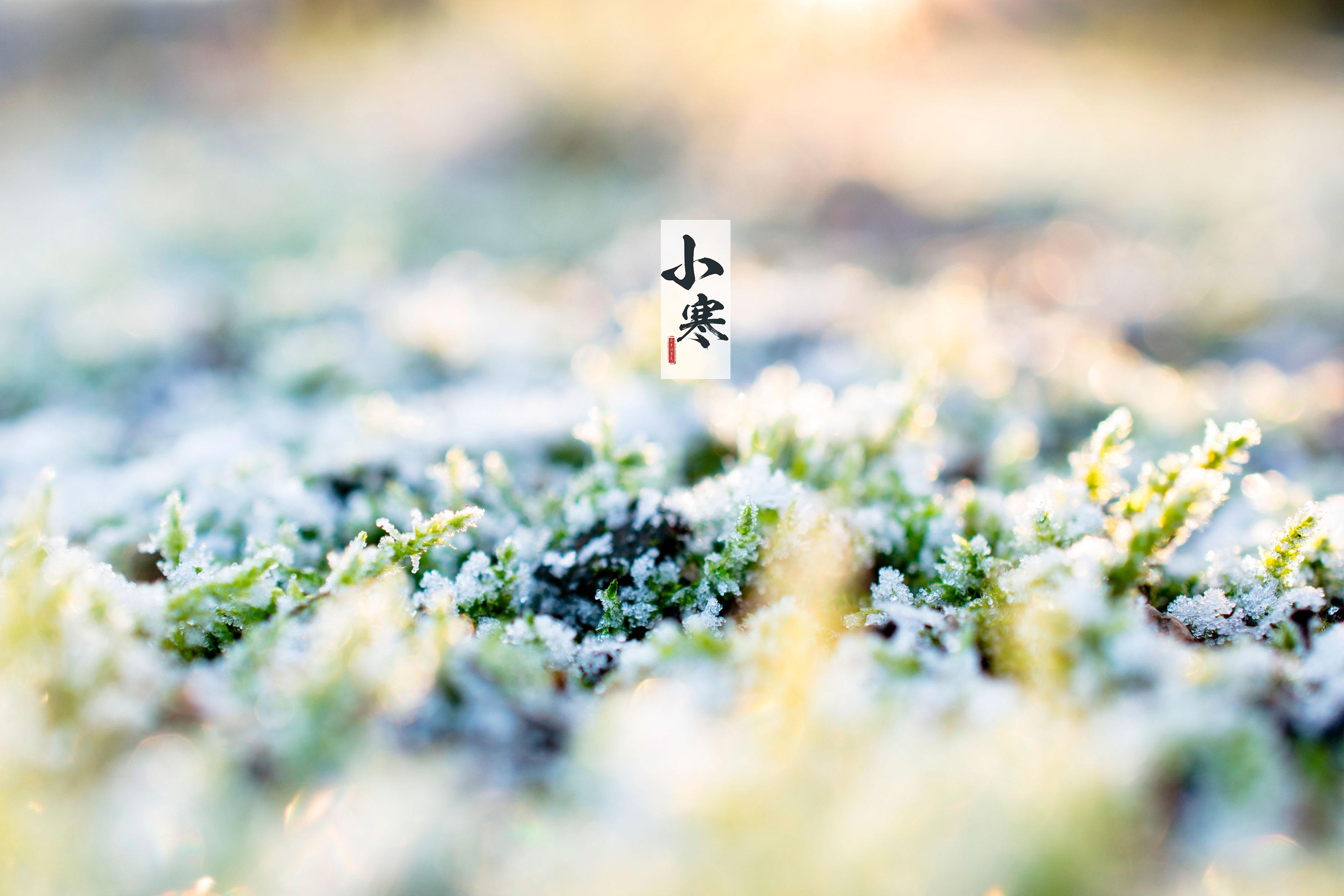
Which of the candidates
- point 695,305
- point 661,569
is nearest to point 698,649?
point 661,569

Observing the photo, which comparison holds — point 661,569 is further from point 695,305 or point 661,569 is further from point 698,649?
point 695,305

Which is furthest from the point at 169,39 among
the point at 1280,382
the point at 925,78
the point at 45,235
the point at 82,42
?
the point at 1280,382

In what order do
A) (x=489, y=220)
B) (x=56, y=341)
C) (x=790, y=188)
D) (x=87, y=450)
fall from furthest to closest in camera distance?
1. (x=790, y=188)
2. (x=489, y=220)
3. (x=56, y=341)
4. (x=87, y=450)

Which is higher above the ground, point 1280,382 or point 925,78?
point 925,78

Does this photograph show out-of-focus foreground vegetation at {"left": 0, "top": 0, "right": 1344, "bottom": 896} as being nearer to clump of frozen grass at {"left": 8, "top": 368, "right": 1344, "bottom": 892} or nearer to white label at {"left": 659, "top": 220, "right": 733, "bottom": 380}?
clump of frozen grass at {"left": 8, "top": 368, "right": 1344, "bottom": 892}

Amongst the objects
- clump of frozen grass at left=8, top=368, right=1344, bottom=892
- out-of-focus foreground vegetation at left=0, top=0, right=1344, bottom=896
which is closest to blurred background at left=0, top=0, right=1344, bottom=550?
out-of-focus foreground vegetation at left=0, top=0, right=1344, bottom=896

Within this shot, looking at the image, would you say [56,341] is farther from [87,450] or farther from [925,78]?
[925,78]
